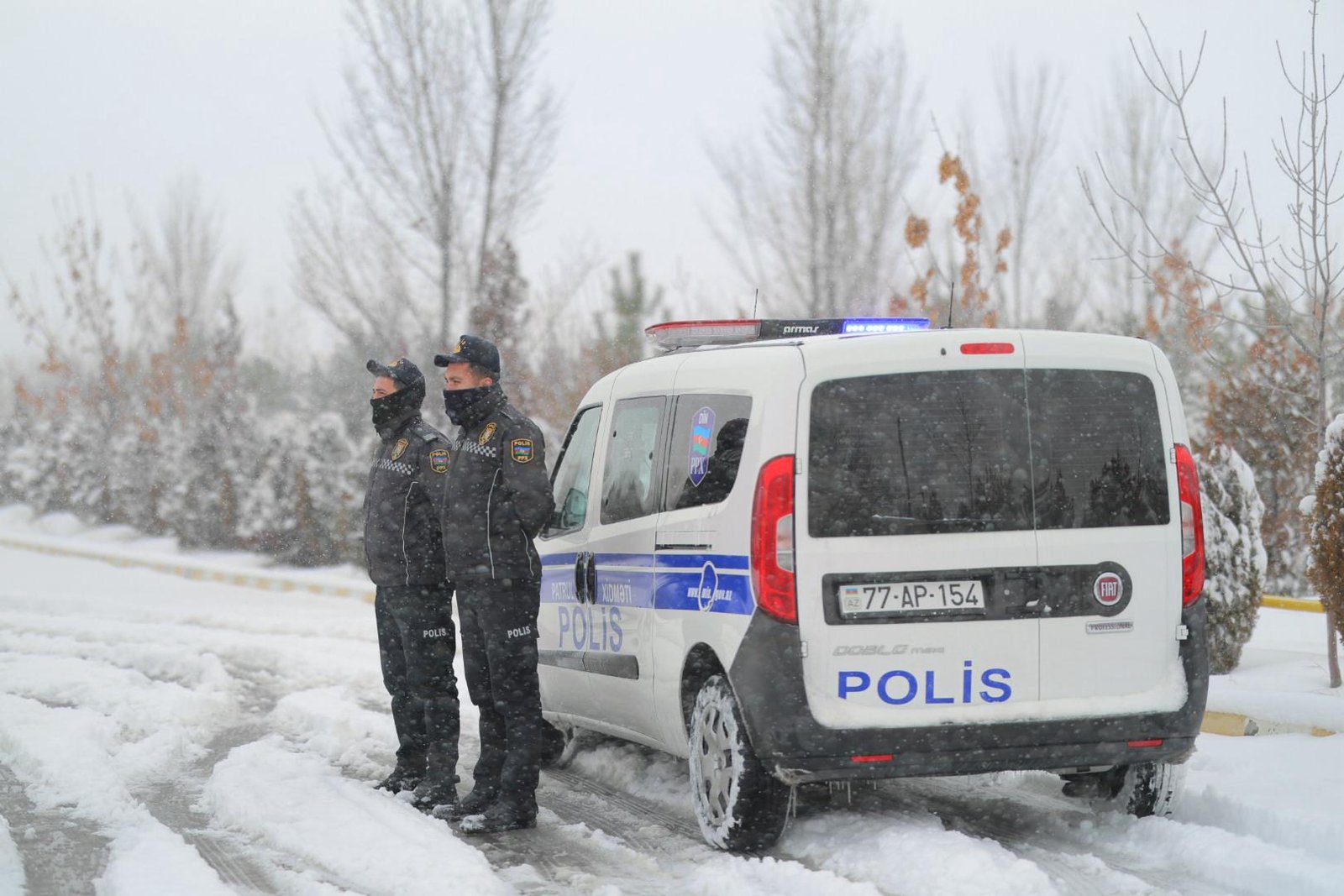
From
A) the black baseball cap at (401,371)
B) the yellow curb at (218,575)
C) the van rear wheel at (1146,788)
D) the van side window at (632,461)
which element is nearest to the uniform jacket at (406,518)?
the black baseball cap at (401,371)

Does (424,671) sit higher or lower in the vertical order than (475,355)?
lower

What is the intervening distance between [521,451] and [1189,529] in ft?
8.92

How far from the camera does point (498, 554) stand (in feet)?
19.8

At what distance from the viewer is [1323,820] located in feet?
16.9

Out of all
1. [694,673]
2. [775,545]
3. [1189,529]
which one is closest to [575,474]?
[694,673]

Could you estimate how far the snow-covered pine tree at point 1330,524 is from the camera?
7625 mm

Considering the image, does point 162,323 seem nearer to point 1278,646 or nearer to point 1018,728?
point 1278,646

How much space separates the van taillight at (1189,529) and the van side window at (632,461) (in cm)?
213

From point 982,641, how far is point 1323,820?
1.41 metres

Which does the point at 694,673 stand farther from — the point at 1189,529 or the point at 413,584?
the point at 1189,529

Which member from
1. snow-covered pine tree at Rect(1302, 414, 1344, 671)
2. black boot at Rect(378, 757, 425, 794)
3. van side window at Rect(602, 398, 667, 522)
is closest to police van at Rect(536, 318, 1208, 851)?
van side window at Rect(602, 398, 667, 522)

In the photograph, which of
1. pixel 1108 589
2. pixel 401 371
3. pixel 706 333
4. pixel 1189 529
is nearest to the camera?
pixel 1108 589

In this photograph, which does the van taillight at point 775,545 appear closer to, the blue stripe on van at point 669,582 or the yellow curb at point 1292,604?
the blue stripe on van at point 669,582

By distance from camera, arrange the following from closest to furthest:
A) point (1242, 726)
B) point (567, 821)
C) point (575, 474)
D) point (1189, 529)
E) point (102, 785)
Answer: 1. point (1189, 529)
2. point (567, 821)
3. point (102, 785)
4. point (575, 474)
5. point (1242, 726)
